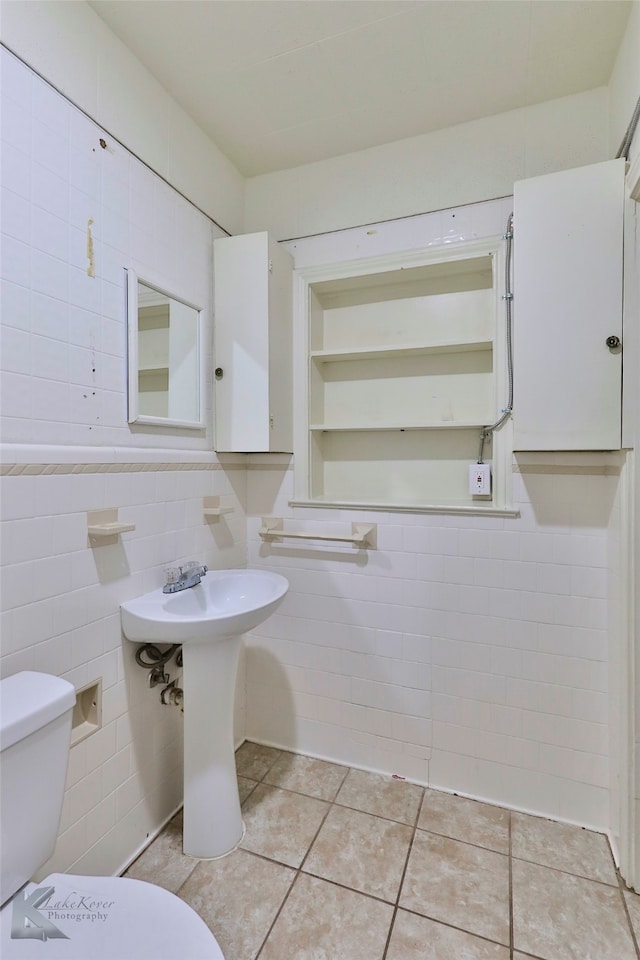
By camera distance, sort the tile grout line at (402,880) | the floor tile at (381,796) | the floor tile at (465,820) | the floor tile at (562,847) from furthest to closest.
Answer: the floor tile at (381,796) → the floor tile at (465,820) → the floor tile at (562,847) → the tile grout line at (402,880)

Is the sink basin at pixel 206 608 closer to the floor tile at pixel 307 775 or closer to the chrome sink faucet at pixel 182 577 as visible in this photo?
the chrome sink faucet at pixel 182 577

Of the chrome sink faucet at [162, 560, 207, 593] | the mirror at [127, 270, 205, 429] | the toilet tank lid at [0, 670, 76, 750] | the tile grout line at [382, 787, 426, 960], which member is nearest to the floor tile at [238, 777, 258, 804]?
the tile grout line at [382, 787, 426, 960]

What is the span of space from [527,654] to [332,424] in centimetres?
121

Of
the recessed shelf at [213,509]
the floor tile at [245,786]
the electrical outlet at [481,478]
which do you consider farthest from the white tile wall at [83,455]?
the electrical outlet at [481,478]

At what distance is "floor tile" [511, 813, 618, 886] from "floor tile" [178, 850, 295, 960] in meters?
0.80

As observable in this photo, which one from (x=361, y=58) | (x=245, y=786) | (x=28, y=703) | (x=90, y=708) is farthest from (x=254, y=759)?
(x=361, y=58)

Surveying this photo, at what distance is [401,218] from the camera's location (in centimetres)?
181

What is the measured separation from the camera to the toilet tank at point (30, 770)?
0.89 meters

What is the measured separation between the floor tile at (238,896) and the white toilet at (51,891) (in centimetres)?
51

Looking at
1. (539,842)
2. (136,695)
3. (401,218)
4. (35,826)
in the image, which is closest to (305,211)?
(401,218)

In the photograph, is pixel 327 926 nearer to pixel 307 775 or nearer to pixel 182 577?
pixel 307 775

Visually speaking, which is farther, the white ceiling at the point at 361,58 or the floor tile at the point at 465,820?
the floor tile at the point at 465,820

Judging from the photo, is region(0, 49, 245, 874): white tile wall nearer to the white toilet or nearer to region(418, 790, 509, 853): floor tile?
the white toilet

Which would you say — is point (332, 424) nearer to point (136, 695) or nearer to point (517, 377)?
point (517, 377)
